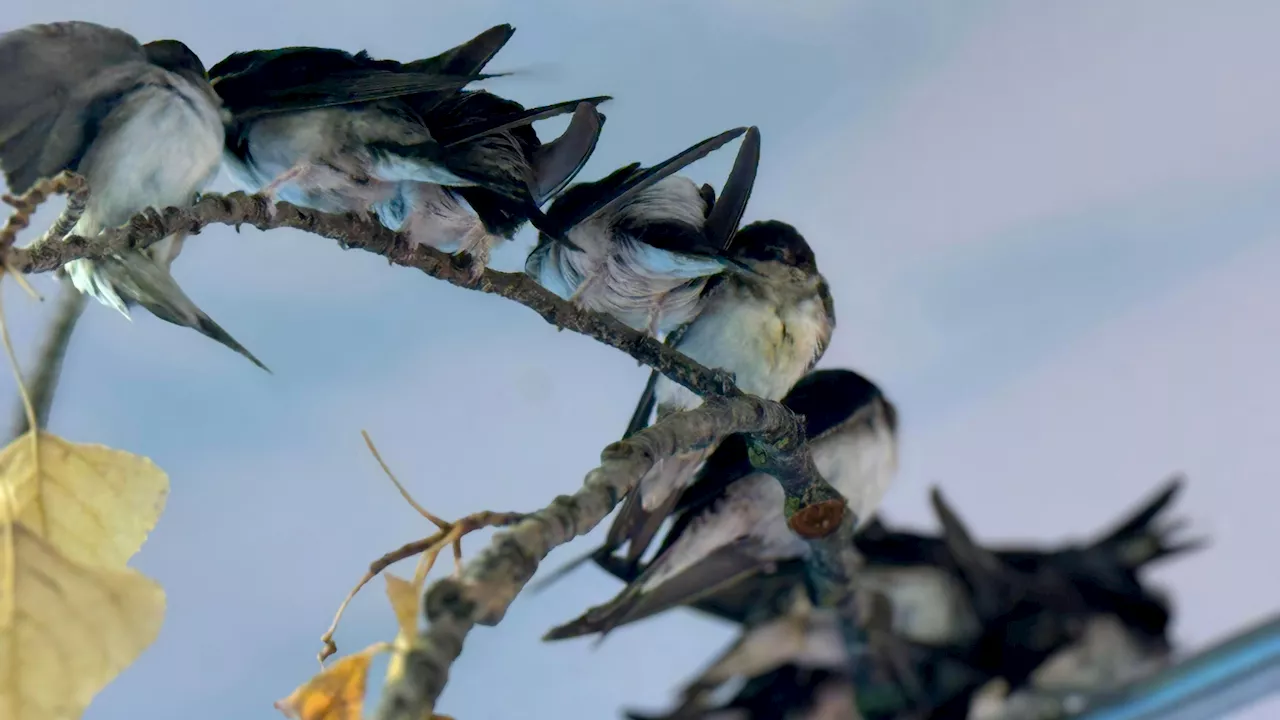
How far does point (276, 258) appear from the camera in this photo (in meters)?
1.15

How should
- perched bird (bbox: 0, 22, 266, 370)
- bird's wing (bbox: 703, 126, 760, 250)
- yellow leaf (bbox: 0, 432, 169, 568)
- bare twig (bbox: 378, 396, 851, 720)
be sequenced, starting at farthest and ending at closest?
bird's wing (bbox: 703, 126, 760, 250) < perched bird (bbox: 0, 22, 266, 370) < yellow leaf (bbox: 0, 432, 169, 568) < bare twig (bbox: 378, 396, 851, 720)

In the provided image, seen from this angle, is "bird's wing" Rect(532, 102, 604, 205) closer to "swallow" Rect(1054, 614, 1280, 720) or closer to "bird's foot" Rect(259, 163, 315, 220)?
"bird's foot" Rect(259, 163, 315, 220)

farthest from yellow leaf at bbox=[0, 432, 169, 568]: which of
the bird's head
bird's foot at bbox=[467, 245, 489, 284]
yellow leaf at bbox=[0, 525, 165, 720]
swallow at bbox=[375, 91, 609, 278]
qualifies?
the bird's head

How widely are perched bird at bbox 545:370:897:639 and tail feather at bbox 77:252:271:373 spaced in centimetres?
34

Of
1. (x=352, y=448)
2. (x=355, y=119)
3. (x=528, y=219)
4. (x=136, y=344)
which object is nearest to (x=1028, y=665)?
(x=528, y=219)

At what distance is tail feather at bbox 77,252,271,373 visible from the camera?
2.12 ft

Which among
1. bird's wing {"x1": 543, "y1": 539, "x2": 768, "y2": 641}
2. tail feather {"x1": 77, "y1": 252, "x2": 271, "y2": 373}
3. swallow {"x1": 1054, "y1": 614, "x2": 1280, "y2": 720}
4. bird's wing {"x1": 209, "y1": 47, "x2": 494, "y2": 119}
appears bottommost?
swallow {"x1": 1054, "y1": 614, "x2": 1280, "y2": 720}

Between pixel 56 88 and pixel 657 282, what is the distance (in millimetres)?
429

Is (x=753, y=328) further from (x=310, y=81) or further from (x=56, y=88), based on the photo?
(x=56, y=88)

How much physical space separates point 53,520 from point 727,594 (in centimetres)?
64

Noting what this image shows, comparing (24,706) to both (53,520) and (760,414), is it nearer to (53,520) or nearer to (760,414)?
(53,520)

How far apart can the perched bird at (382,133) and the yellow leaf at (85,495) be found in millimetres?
355

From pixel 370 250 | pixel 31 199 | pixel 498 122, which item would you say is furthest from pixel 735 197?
pixel 31 199

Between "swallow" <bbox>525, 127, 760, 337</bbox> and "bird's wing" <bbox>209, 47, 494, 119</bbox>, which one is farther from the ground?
"bird's wing" <bbox>209, 47, 494, 119</bbox>
